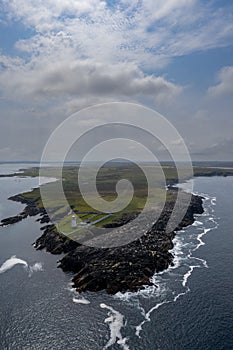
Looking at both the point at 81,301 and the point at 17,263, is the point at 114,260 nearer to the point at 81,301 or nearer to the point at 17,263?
the point at 81,301

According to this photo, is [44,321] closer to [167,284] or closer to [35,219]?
[167,284]

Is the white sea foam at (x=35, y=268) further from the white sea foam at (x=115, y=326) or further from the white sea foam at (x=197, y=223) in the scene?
the white sea foam at (x=197, y=223)

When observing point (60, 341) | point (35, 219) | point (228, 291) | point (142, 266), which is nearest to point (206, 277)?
point (228, 291)

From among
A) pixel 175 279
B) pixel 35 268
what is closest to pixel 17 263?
pixel 35 268

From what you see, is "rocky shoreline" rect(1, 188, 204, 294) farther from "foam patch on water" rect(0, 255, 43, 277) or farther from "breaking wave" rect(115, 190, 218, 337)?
"foam patch on water" rect(0, 255, 43, 277)

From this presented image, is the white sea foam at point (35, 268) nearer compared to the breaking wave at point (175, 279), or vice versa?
the breaking wave at point (175, 279)

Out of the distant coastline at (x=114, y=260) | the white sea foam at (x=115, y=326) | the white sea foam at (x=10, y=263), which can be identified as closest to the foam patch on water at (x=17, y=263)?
the white sea foam at (x=10, y=263)
